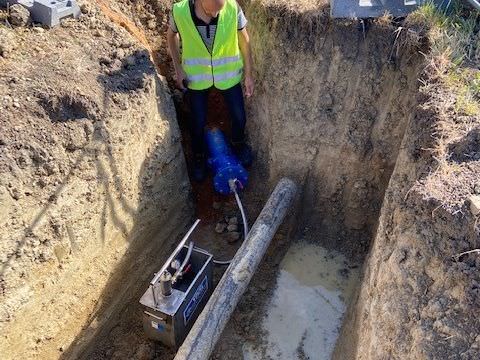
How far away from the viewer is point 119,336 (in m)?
4.71

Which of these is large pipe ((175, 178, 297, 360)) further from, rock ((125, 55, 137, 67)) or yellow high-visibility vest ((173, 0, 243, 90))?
rock ((125, 55, 137, 67))

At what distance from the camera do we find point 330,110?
514 cm

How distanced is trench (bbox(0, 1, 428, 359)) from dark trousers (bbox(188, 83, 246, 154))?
0.20 m

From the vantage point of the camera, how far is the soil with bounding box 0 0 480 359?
325 centimetres

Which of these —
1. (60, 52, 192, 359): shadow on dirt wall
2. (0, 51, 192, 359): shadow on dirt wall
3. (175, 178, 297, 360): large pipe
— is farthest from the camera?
(60, 52, 192, 359): shadow on dirt wall

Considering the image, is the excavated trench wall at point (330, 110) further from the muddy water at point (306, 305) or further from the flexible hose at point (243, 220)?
the flexible hose at point (243, 220)

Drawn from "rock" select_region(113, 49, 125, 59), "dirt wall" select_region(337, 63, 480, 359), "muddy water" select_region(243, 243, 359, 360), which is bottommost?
"muddy water" select_region(243, 243, 359, 360)

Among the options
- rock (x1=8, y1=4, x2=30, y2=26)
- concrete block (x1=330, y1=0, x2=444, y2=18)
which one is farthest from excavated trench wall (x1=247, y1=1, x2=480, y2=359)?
rock (x1=8, y1=4, x2=30, y2=26)

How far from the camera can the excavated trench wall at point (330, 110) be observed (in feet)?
15.9

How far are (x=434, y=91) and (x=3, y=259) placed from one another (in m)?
3.76

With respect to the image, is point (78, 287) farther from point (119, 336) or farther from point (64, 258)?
point (119, 336)

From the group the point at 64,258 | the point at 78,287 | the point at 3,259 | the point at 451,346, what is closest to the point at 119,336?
the point at 78,287

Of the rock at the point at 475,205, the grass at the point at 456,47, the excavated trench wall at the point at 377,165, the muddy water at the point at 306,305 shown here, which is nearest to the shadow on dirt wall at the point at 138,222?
the excavated trench wall at the point at 377,165

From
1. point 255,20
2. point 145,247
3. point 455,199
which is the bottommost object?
point 145,247
